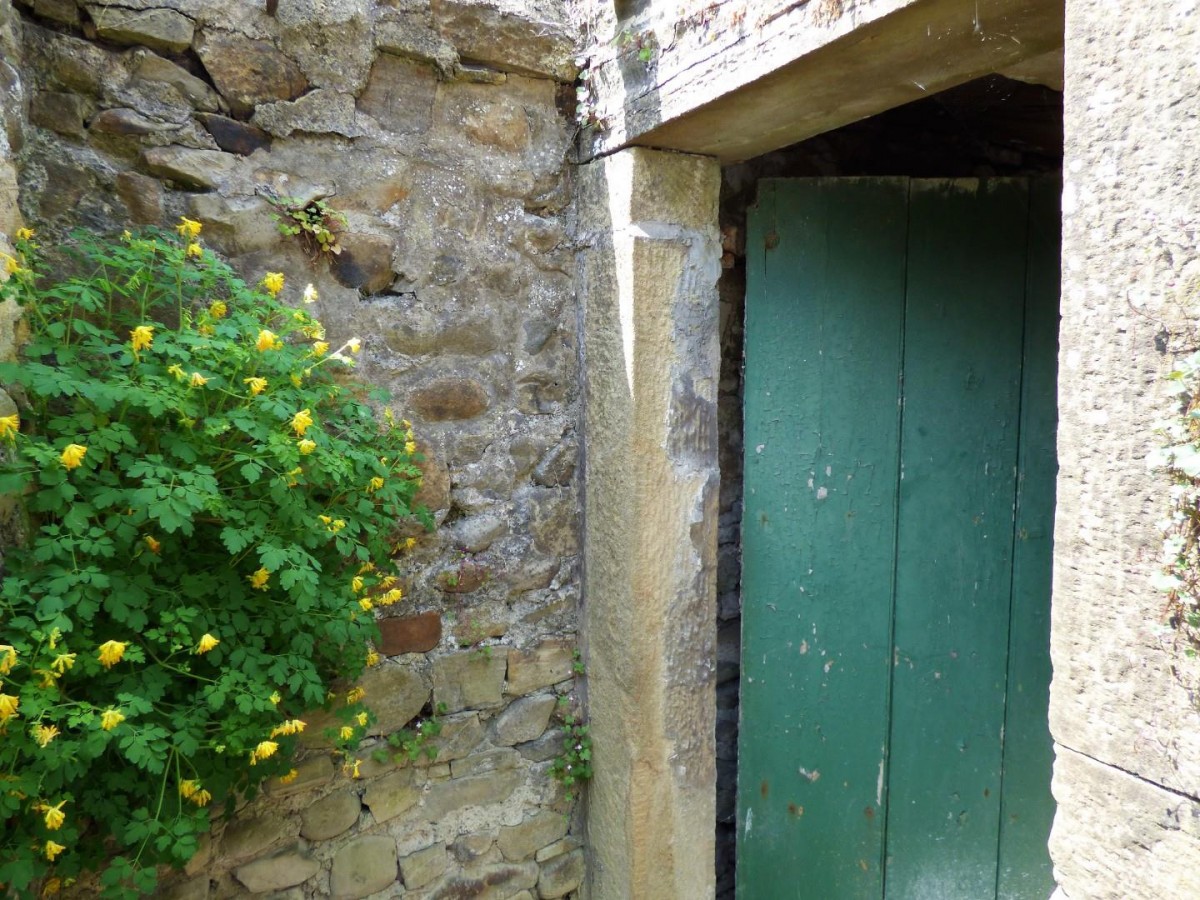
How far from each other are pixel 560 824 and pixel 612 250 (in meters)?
1.48

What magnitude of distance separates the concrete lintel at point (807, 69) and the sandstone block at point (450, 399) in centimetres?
65

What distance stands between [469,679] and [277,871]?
56 cm

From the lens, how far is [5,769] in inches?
43.7

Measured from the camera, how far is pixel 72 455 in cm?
116

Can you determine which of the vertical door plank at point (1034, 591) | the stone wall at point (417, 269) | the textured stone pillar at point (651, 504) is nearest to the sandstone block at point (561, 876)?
the stone wall at point (417, 269)

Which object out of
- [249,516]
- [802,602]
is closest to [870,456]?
[802,602]

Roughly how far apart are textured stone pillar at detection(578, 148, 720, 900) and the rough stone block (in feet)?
0.27

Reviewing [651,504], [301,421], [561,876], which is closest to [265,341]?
[301,421]

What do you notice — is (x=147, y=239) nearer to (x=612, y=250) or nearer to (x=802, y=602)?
(x=612, y=250)

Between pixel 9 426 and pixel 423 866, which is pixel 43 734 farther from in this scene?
pixel 423 866

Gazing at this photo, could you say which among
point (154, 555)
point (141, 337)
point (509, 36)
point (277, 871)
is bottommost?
point (277, 871)

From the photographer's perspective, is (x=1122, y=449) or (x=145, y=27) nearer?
(x=1122, y=449)

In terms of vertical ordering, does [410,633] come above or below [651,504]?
below

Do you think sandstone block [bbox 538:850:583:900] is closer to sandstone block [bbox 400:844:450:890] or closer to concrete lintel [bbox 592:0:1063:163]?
sandstone block [bbox 400:844:450:890]
